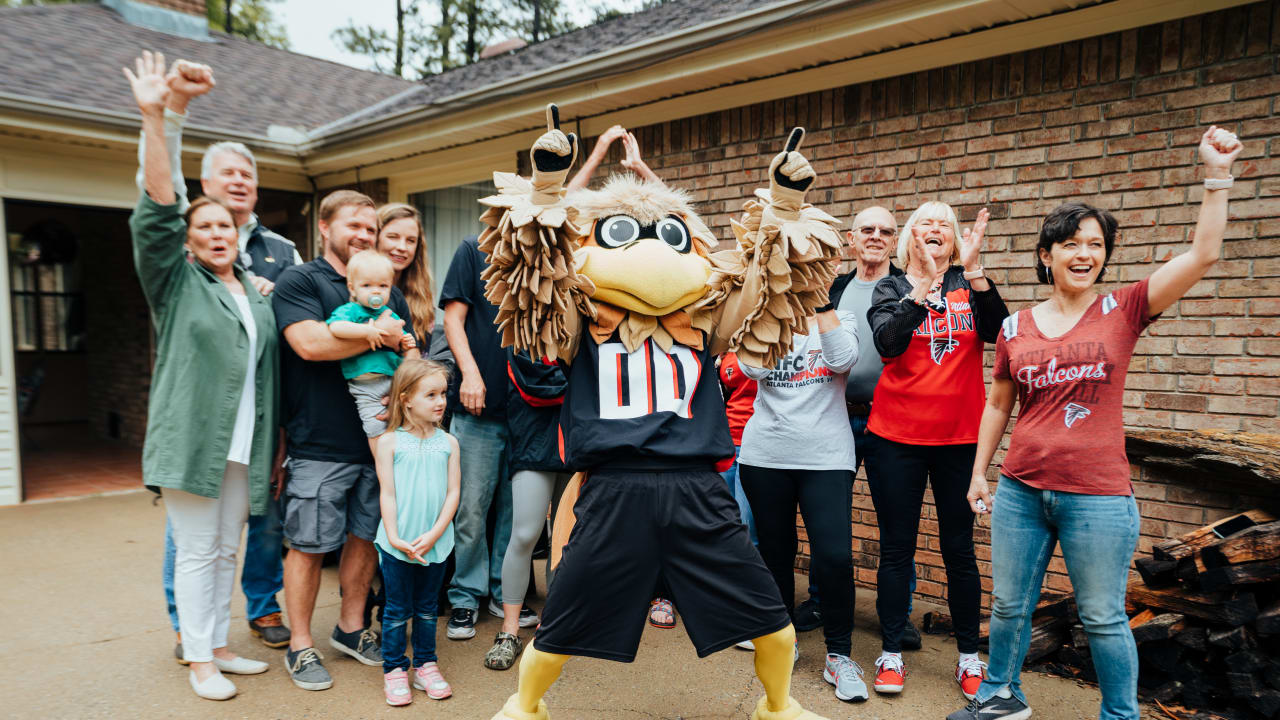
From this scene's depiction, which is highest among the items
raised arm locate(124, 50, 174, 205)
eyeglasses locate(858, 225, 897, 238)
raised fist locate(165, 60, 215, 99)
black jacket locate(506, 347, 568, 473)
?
raised fist locate(165, 60, 215, 99)

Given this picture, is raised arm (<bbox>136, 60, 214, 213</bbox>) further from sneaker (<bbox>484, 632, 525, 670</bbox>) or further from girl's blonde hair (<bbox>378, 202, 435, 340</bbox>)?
sneaker (<bbox>484, 632, 525, 670</bbox>)

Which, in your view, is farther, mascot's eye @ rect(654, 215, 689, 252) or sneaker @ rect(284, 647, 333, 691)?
sneaker @ rect(284, 647, 333, 691)

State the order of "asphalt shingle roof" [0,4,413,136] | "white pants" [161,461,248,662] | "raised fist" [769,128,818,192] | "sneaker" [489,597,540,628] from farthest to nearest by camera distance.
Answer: "asphalt shingle roof" [0,4,413,136] → "sneaker" [489,597,540,628] → "white pants" [161,461,248,662] → "raised fist" [769,128,818,192]

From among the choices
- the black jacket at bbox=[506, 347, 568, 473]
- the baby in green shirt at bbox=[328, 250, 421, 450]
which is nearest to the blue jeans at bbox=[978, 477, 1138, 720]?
the black jacket at bbox=[506, 347, 568, 473]

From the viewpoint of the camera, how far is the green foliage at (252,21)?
20.8m

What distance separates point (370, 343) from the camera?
9.93 ft

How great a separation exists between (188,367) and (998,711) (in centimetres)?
327

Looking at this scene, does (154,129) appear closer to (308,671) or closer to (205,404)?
(205,404)

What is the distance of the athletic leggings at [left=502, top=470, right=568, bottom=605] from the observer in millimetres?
3268

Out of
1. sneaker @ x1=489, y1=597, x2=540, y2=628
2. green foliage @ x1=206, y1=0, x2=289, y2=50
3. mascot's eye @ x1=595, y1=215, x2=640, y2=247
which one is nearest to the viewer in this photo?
mascot's eye @ x1=595, y1=215, x2=640, y2=247

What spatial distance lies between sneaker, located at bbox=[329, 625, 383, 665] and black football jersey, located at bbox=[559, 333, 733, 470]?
159 cm

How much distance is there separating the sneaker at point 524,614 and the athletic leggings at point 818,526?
1.23m

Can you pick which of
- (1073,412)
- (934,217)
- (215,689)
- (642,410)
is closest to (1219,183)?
(1073,412)

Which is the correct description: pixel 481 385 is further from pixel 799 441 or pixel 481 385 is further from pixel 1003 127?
pixel 1003 127
